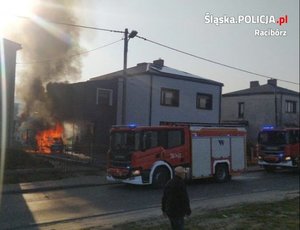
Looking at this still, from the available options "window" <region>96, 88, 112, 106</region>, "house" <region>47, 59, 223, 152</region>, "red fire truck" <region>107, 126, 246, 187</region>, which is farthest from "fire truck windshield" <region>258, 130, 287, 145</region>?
"window" <region>96, 88, 112, 106</region>

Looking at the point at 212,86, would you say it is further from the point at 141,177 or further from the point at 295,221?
the point at 295,221

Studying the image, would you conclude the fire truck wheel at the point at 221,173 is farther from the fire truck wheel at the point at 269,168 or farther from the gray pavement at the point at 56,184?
the fire truck wheel at the point at 269,168

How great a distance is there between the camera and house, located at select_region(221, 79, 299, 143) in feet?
149

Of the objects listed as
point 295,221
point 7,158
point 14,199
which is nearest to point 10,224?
point 14,199

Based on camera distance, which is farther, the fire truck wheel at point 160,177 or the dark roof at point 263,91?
the dark roof at point 263,91

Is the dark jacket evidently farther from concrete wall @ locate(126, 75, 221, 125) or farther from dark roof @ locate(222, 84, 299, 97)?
dark roof @ locate(222, 84, 299, 97)

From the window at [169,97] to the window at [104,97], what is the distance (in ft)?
11.4

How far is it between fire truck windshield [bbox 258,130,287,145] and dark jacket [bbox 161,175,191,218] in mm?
18103

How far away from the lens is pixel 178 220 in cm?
770

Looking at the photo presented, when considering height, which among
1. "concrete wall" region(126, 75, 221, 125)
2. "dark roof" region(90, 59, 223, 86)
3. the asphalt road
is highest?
"dark roof" region(90, 59, 223, 86)

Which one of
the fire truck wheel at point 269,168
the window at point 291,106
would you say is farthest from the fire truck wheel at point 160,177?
the window at point 291,106

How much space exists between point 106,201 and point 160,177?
370 cm

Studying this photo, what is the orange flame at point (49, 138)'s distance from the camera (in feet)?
102

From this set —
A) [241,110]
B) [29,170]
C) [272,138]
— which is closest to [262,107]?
[241,110]
